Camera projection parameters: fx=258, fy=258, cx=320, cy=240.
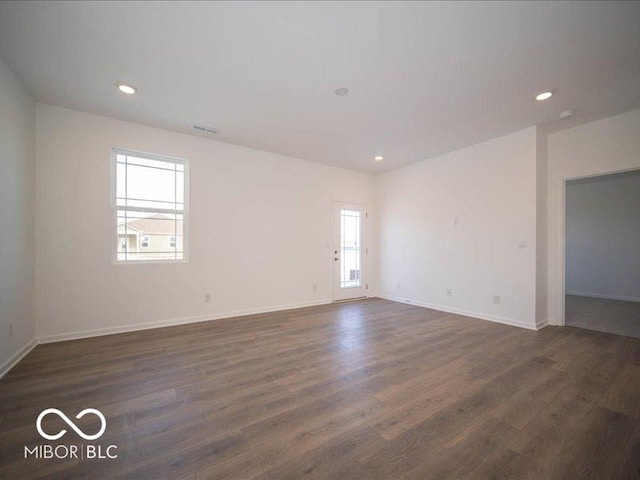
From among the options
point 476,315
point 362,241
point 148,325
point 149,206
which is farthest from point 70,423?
point 362,241

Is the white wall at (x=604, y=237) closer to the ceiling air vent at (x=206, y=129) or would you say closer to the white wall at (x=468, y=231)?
the white wall at (x=468, y=231)

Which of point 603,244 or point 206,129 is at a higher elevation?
point 206,129

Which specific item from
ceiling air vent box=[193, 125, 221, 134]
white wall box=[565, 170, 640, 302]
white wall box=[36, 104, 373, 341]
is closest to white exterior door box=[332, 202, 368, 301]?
white wall box=[36, 104, 373, 341]

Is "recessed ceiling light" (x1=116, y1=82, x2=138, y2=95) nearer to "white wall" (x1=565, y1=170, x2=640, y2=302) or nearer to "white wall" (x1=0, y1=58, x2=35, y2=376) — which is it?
"white wall" (x1=0, y1=58, x2=35, y2=376)

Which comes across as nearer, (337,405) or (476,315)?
(337,405)

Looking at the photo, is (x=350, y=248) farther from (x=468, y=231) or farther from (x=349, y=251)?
(x=468, y=231)

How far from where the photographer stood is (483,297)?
4.30m

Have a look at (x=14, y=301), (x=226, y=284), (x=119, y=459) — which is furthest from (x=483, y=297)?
(x=14, y=301)

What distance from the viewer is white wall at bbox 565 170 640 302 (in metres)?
5.61

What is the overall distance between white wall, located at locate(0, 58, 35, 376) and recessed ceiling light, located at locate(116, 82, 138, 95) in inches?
34.4

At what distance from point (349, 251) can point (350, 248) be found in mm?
75

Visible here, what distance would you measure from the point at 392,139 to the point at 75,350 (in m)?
5.06

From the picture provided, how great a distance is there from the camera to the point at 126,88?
2816 mm

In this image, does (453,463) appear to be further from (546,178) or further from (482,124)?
(546,178)
